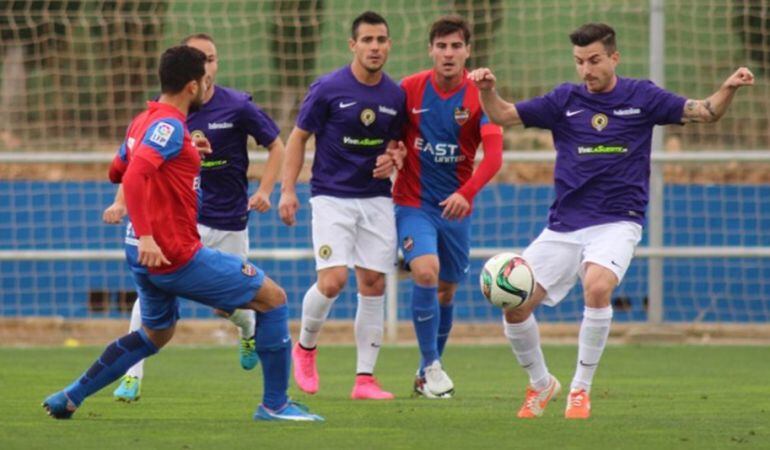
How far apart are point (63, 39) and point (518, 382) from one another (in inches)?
281

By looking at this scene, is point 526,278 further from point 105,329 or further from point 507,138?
point 507,138

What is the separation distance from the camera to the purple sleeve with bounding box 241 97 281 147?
9734 mm

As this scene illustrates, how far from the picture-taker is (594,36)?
26.8ft

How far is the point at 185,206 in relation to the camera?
7.32 m

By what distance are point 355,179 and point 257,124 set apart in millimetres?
745

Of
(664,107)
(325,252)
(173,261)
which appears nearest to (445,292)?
(325,252)

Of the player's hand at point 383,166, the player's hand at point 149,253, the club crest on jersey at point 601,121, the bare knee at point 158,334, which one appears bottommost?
the bare knee at point 158,334

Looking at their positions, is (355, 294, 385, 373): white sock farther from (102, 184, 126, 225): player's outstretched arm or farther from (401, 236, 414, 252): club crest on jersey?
(102, 184, 126, 225): player's outstretched arm

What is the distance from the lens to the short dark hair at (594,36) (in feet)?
26.8

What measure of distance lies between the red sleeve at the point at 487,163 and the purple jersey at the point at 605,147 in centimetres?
99

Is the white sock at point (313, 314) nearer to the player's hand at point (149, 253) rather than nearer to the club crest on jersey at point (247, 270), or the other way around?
the club crest on jersey at point (247, 270)

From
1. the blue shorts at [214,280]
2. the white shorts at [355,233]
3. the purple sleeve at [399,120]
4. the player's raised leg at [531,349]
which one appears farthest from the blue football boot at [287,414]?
the purple sleeve at [399,120]

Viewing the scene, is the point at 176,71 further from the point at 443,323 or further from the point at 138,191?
the point at 443,323

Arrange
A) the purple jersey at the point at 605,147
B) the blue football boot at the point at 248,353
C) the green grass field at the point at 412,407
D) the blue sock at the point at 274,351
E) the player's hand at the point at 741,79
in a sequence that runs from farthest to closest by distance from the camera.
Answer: the blue football boot at the point at 248,353, the purple jersey at the point at 605,147, the player's hand at the point at 741,79, the blue sock at the point at 274,351, the green grass field at the point at 412,407
